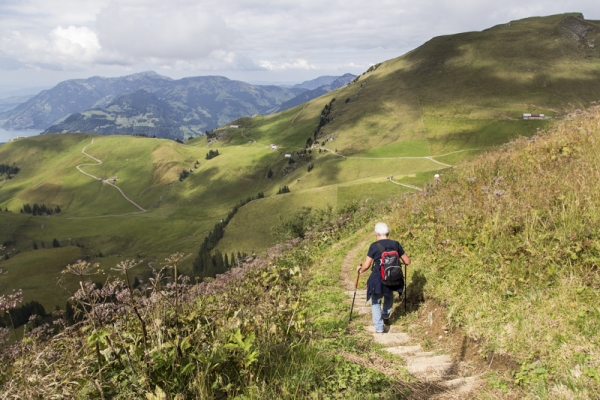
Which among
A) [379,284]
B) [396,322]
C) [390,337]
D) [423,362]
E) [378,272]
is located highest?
[378,272]

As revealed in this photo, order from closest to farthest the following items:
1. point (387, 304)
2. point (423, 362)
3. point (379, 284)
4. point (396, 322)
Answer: point (423, 362) < point (379, 284) < point (387, 304) < point (396, 322)

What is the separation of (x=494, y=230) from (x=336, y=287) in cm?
668

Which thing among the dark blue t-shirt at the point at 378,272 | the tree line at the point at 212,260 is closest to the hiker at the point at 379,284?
the dark blue t-shirt at the point at 378,272

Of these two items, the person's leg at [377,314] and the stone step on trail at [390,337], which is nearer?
the stone step on trail at [390,337]

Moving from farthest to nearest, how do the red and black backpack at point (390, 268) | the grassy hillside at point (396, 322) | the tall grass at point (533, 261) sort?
the red and black backpack at point (390, 268), the tall grass at point (533, 261), the grassy hillside at point (396, 322)

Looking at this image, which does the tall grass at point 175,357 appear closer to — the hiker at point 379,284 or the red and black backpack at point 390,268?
the hiker at point 379,284

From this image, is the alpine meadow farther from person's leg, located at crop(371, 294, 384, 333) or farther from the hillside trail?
person's leg, located at crop(371, 294, 384, 333)

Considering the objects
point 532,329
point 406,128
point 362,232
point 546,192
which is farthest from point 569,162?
point 406,128

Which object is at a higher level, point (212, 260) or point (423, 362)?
point (423, 362)

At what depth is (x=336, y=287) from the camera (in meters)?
14.1

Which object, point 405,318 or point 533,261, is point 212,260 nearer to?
point 405,318

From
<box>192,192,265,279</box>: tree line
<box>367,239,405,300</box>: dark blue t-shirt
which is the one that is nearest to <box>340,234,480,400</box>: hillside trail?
<box>367,239,405,300</box>: dark blue t-shirt

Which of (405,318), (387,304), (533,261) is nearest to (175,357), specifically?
(387,304)

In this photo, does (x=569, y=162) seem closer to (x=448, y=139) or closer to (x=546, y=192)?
(x=546, y=192)
